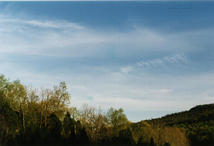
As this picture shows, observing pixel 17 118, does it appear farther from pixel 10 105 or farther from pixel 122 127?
pixel 122 127

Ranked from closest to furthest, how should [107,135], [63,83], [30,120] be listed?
[30,120]
[63,83]
[107,135]

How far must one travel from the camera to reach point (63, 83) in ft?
140

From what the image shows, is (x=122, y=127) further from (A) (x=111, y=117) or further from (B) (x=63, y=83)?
(B) (x=63, y=83)

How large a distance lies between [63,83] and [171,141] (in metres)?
21.2

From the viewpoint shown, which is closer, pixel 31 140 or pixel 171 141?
pixel 31 140

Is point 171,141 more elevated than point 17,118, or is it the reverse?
point 17,118

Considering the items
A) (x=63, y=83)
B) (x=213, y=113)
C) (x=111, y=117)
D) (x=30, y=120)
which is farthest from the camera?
(x=213, y=113)

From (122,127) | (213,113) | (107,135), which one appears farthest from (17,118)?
(213,113)

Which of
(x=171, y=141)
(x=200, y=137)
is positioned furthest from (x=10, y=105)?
(x=200, y=137)

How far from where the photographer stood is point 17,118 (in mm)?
37312

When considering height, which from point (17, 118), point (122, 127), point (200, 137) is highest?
point (17, 118)

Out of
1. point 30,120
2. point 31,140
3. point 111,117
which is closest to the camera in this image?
point 31,140

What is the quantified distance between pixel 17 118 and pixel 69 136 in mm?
8848

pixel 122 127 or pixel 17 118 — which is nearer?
pixel 17 118
